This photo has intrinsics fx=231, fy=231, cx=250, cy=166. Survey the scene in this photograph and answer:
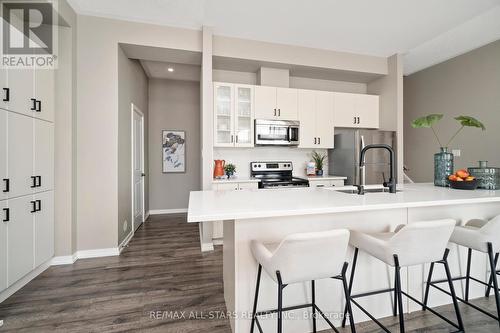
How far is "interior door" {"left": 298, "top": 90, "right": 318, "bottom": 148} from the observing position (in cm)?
371

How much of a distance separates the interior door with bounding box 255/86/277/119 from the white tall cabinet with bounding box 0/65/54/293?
247 cm

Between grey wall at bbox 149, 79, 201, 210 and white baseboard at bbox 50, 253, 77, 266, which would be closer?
white baseboard at bbox 50, 253, 77, 266

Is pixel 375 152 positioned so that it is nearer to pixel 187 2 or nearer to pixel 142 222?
pixel 187 2

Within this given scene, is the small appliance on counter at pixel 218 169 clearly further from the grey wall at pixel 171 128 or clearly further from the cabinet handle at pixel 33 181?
the cabinet handle at pixel 33 181

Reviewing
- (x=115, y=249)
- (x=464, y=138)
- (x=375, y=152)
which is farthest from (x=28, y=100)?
(x=464, y=138)

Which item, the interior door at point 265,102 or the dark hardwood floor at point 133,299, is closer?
the dark hardwood floor at point 133,299

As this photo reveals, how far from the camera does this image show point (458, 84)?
395 centimetres

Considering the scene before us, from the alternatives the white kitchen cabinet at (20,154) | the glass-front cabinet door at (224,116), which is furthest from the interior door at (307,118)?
the white kitchen cabinet at (20,154)

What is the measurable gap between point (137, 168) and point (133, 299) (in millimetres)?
2489

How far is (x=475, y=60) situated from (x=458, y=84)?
39cm

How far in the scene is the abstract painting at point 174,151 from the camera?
197 inches

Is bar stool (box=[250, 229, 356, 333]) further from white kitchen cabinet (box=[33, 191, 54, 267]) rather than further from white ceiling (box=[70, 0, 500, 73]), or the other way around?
white ceiling (box=[70, 0, 500, 73])

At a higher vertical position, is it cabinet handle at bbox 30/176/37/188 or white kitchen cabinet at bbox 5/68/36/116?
white kitchen cabinet at bbox 5/68/36/116

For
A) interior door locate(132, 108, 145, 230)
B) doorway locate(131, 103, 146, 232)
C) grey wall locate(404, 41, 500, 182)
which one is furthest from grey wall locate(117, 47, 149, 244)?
grey wall locate(404, 41, 500, 182)
